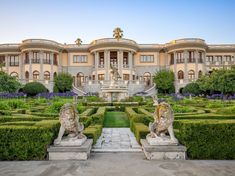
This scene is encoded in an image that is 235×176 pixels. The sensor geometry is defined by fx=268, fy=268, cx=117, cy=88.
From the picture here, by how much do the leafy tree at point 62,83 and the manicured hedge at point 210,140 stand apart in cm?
4446

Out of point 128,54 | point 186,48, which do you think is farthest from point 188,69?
point 128,54

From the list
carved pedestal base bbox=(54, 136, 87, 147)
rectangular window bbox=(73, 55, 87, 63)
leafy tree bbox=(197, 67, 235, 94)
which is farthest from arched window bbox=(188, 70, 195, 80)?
carved pedestal base bbox=(54, 136, 87, 147)

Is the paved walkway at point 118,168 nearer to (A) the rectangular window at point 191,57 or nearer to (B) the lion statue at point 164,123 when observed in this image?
(B) the lion statue at point 164,123

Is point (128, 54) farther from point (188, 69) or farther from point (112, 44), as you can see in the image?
point (188, 69)

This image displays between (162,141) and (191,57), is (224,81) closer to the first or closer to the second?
(191,57)

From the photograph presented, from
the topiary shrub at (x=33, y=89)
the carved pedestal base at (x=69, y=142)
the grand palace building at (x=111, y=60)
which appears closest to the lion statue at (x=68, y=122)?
the carved pedestal base at (x=69, y=142)

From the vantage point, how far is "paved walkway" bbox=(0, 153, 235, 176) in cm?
612

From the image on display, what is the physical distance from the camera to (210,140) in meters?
7.66

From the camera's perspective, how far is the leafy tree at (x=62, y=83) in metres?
50.5

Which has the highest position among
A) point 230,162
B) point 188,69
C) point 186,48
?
point 186,48

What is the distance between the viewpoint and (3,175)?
235 inches

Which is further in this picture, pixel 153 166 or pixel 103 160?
pixel 103 160

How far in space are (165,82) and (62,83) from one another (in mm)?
19268

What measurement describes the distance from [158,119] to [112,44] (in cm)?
4521
